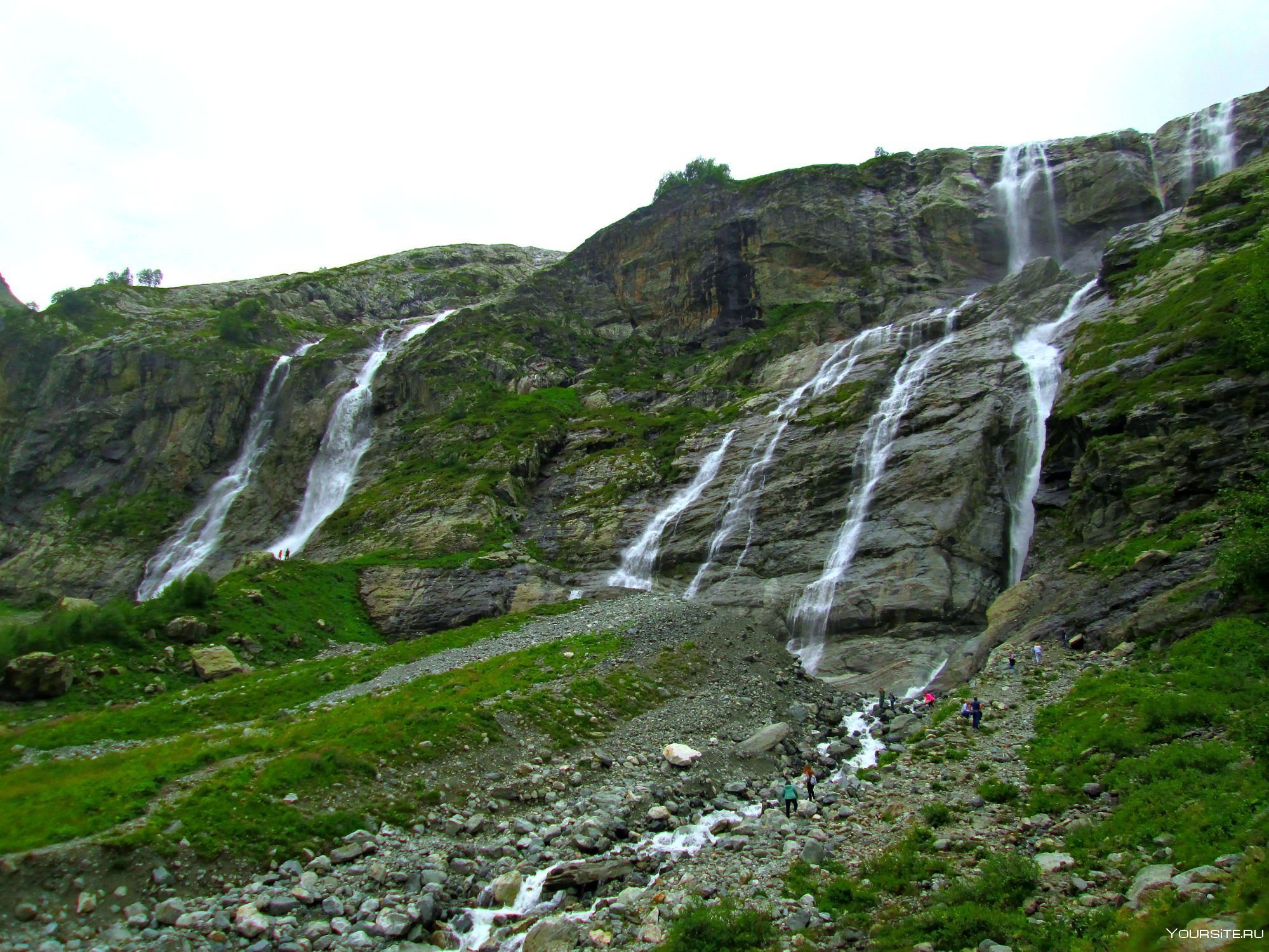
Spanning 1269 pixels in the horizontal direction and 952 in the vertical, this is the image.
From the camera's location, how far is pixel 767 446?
54969 mm

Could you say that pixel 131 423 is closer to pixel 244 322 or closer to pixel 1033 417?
pixel 244 322

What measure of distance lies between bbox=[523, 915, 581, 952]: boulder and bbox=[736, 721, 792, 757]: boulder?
1027 cm

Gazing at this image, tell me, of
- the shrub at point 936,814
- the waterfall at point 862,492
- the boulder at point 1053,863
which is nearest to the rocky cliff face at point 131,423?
the waterfall at point 862,492

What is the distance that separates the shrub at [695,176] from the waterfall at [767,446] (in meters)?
47.2

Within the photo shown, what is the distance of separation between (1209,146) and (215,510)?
11150 cm

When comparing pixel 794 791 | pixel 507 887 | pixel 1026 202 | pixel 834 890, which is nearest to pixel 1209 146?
pixel 1026 202

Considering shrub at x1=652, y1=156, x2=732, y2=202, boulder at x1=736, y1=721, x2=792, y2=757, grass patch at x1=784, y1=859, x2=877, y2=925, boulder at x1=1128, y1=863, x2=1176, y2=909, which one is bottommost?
boulder at x1=736, y1=721, x2=792, y2=757

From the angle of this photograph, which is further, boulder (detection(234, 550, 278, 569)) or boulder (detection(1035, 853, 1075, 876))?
boulder (detection(234, 550, 278, 569))

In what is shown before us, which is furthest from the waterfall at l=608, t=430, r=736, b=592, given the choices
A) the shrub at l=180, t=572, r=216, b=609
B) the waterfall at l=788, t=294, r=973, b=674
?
the shrub at l=180, t=572, r=216, b=609

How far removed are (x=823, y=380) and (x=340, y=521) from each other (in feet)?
143

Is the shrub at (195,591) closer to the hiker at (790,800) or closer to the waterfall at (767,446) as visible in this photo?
the waterfall at (767,446)

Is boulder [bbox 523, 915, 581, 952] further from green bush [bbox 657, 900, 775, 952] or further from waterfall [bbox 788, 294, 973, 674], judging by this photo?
waterfall [bbox 788, 294, 973, 674]

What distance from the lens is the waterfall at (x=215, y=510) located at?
64.9m

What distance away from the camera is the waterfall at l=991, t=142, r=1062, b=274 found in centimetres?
8275
